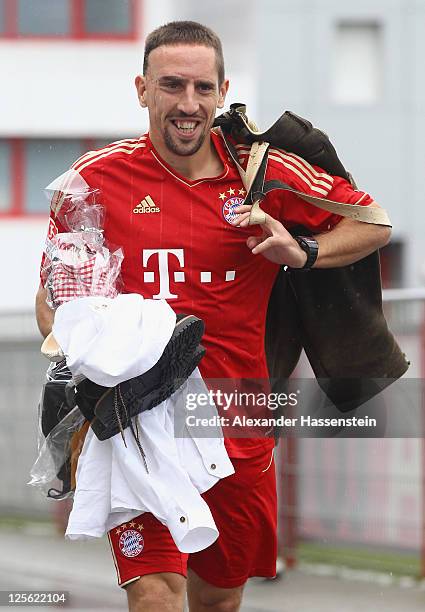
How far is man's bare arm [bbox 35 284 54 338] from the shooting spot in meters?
4.79

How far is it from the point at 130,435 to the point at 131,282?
539 millimetres

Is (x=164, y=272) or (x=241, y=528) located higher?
(x=164, y=272)

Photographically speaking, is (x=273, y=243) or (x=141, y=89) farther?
(x=141, y=89)

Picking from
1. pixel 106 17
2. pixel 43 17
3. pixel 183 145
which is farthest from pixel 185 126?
pixel 43 17

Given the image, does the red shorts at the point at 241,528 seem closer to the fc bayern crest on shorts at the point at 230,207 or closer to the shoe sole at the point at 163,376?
the shoe sole at the point at 163,376

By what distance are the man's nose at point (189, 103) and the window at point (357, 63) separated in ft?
80.2

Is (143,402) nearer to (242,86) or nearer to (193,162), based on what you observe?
(193,162)

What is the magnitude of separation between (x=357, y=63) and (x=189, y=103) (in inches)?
1013

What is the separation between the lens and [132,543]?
4617mm

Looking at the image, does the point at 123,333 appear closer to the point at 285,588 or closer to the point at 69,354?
the point at 69,354

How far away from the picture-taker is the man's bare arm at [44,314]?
15.7ft

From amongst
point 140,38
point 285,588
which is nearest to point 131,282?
point 285,588

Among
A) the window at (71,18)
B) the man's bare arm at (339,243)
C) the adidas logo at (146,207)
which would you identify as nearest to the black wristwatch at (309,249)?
the man's bare arm at (339,243)

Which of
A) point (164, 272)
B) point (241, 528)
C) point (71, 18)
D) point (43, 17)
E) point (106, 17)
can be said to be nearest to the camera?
point (164, 272)
